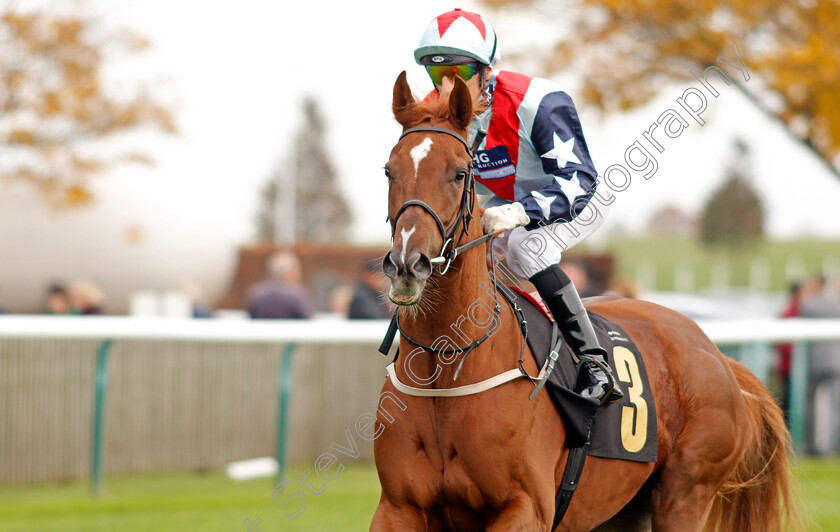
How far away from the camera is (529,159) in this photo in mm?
3393

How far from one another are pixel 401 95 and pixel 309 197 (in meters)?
39.1

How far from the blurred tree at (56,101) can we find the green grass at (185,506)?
783 cm

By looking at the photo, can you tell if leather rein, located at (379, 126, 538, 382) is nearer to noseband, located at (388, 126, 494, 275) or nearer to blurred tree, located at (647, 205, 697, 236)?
noseband, located at (388, 126, 494, 275)

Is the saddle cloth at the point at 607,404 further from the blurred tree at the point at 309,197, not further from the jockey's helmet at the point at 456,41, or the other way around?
the blurred tree at the point at 309,197

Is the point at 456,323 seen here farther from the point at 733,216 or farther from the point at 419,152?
the point at 733,216

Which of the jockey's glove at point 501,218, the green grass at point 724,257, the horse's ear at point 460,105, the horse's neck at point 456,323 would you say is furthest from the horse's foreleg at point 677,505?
the green grass at point 724,257

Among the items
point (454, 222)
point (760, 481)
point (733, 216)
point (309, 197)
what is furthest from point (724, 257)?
point (454, 222)

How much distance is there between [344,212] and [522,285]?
1504 inches

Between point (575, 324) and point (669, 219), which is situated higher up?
point (669, 219)

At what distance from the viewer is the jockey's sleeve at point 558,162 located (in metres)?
3.18

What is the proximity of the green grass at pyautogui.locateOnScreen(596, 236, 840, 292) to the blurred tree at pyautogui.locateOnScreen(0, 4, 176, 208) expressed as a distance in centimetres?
2770

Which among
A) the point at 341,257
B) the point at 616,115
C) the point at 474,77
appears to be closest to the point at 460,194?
the point at 474,77

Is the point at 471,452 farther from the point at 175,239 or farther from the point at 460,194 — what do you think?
the point at 175,239

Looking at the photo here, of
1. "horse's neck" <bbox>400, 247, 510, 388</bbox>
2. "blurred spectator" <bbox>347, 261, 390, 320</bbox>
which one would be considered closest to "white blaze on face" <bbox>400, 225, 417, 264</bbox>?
"horse's neck" <bbox>400, 247, 510, 388</bbox>
